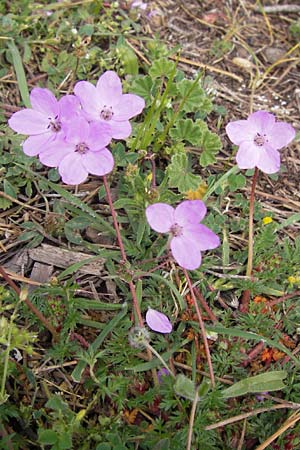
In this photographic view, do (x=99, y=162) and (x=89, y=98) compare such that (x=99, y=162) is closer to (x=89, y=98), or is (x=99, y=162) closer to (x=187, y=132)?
(x=89, y=98)

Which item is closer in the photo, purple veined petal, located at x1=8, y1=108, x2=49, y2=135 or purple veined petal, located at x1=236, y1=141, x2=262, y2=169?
purple veined petal, located at x1=8, y1=108, x2=49, y2=135

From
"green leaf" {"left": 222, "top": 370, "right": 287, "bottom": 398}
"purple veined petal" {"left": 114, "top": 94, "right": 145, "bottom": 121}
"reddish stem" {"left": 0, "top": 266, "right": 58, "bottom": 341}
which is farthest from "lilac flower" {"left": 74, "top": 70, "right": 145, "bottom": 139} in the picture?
"green leaf" {"left": 222, "top": 370, "right": 287, "bottom": 398}

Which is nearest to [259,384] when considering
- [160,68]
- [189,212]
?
[189,212]

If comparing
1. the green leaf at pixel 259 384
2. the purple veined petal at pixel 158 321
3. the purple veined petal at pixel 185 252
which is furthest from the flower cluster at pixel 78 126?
the green leaf at pixel 259 384

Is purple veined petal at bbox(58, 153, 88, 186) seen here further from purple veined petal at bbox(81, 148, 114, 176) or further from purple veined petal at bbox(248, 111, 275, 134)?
purple veined petal at bbox(248, 111, 275, 134)

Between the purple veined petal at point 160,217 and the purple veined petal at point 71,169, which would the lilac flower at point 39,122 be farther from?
the purple veined petal at point 160,217

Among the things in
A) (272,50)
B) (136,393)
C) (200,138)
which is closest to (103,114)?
(200,138)
